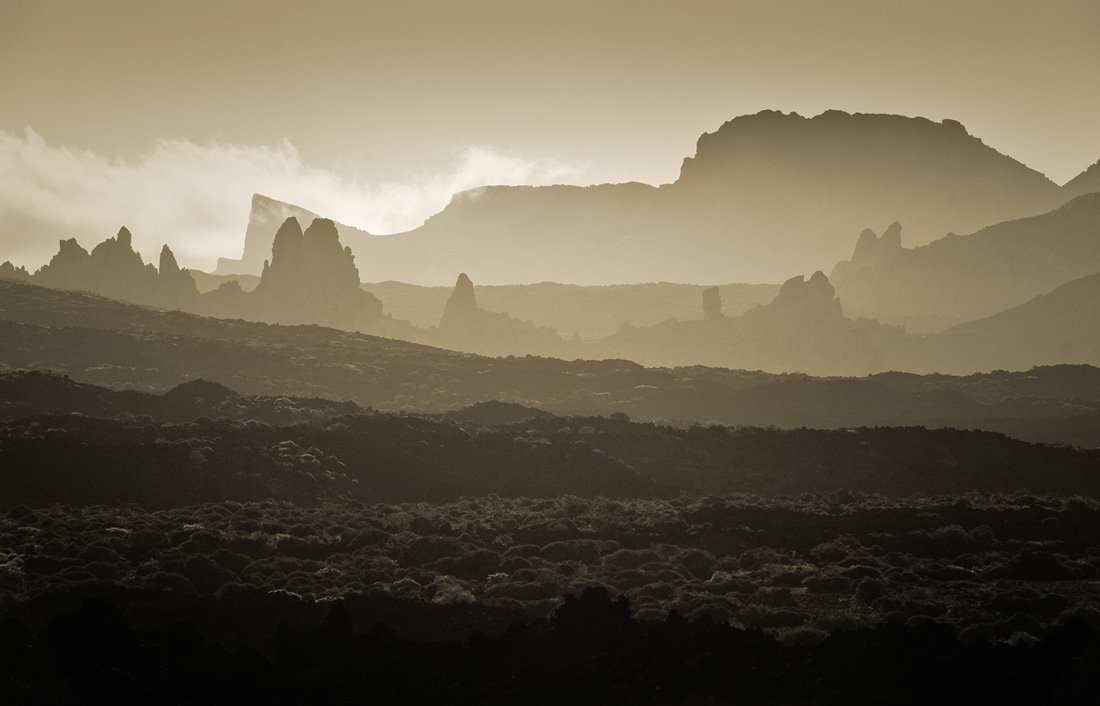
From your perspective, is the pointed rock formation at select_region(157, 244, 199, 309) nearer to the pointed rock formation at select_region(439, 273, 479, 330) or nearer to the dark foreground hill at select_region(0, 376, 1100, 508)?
the pointed rock formation at select_region(439, 273, 479, 330)

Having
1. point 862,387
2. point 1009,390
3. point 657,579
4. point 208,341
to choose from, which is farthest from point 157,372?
point 1009,390

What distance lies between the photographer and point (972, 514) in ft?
186

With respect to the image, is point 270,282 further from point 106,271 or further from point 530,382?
point 530,382

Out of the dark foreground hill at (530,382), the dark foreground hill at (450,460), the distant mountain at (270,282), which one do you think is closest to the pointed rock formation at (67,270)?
the distant mountain at (270,282)

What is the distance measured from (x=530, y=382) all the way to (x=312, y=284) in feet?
230

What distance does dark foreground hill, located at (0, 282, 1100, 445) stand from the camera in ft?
361

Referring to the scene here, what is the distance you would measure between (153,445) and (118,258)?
132 m

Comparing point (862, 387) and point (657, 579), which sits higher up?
point (862, 387)

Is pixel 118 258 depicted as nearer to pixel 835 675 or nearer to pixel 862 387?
pixel 862 387

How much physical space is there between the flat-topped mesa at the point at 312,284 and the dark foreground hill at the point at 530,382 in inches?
1541

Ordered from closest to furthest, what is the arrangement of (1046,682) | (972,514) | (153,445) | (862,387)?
(1046,682), (972,514), (153,445), (862,387)

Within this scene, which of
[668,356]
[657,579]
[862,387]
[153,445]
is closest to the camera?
[657,579]

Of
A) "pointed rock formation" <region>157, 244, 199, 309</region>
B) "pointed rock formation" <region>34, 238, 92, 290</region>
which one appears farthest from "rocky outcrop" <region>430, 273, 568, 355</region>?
"pointed rock formation" <region>34, 238, 92, 290</region>

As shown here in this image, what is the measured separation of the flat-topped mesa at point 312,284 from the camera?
180500 mm
